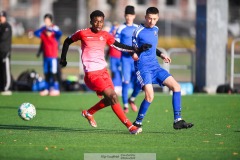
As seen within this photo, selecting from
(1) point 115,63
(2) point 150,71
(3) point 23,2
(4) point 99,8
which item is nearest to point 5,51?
(1) point 115,63

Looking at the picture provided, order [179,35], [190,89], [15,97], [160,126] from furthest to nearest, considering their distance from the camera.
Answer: [179,35], [190,89], [15,97], [160,126]

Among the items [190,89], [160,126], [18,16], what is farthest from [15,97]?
[18,16]

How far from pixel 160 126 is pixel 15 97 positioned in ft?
27.1

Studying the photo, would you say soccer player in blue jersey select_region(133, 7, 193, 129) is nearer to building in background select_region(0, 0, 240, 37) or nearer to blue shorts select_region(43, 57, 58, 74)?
blue shorts select_region(43, 57, 58, 74)

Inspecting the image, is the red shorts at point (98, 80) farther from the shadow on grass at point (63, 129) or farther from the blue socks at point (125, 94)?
the blue socks at point (125, 94)

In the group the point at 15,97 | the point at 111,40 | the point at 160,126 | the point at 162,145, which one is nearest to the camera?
the point at 162,145

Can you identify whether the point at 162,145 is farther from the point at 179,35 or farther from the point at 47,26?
the point at 179,35

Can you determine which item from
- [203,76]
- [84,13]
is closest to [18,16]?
[84,13]

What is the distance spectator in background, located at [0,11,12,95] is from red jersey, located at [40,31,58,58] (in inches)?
40.3

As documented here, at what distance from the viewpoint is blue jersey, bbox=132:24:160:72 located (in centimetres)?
1372

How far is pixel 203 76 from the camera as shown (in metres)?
24.5

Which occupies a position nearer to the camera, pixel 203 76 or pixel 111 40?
pixel 111 40

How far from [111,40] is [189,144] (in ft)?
8.55

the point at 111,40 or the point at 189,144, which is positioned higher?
the point at 111,40
